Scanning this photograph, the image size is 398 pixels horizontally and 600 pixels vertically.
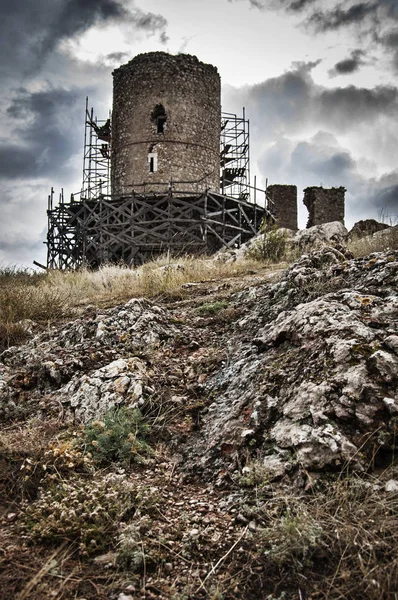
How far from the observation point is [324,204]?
2481 centimetres

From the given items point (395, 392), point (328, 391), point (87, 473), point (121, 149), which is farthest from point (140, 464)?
point (121, 149)

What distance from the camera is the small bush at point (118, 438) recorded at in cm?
273

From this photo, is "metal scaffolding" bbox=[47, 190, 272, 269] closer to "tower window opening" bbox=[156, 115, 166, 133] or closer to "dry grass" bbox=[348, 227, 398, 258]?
"tower window opening" bbox=[156, 115, 166, 133]

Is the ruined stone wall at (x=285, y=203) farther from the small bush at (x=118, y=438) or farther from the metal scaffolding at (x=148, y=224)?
the small bush at (x=118, y=438)

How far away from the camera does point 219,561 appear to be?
195 centimetres

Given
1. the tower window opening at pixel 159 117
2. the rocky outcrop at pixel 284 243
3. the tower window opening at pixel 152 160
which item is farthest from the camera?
the tower window opening at pixel 159 117

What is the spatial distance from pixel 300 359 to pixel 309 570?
4.41ft

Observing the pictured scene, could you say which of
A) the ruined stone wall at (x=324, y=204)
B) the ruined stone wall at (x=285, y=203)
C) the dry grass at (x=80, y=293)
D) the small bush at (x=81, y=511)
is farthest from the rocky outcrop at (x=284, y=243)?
the ruined stone wall at (x=285, y=203)

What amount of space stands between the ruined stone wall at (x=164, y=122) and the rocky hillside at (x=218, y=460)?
18.1m

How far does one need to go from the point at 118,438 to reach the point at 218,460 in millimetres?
612

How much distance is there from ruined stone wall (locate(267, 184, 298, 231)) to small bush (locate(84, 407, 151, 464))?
23902 millimetres

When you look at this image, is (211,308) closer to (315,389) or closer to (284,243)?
(315,389)

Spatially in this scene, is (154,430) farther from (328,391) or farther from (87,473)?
(328,391)

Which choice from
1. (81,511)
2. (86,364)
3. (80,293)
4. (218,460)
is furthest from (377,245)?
(81,511)
